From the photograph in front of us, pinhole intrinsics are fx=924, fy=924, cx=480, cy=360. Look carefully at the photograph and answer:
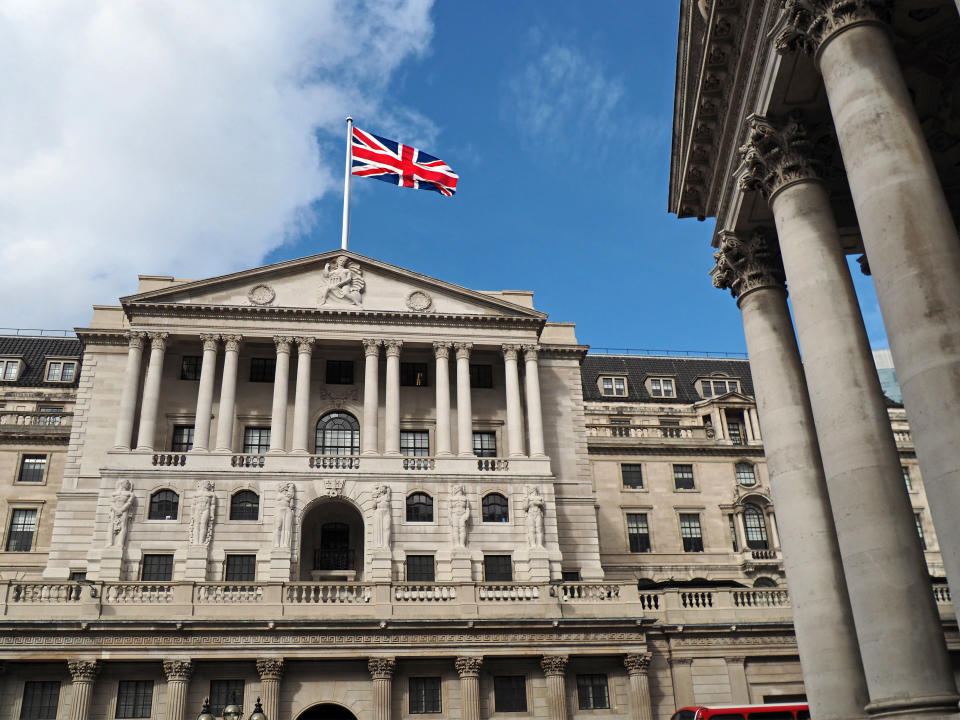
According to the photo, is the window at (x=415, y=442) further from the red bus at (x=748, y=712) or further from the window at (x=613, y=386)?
the window at (x=613, y=386)

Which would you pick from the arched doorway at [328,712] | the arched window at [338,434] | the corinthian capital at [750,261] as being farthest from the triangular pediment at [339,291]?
the corinthian capital at [750,261]

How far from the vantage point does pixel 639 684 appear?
42.6 meters

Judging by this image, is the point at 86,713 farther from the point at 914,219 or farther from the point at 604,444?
the point at 604,444

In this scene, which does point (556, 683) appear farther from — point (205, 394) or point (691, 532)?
point (691, 532)

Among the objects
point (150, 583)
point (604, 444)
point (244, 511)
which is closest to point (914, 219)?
point (150, 583)

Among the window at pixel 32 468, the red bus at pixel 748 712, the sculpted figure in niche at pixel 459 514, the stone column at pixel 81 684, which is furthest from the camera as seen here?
the window at pixel 32 468

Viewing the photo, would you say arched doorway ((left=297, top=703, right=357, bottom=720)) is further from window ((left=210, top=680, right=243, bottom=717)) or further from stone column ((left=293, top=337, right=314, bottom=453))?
stone column ((left=293, top=337, right=314, bottom=453))

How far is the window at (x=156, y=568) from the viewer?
47.9m

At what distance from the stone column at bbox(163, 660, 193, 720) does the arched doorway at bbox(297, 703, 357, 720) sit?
17.7 feet

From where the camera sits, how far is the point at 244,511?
50.6 meters

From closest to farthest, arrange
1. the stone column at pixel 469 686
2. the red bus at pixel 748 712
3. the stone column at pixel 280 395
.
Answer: the red bus at pixel 748 712, the stone column at pixel 469 686, the stone column at pixel 280 395

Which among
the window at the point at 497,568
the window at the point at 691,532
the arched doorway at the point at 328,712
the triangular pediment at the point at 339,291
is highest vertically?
the triangular pediment at the point at 339,291

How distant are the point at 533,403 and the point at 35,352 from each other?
52.8 m

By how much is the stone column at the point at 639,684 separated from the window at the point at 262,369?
91.3ft
